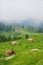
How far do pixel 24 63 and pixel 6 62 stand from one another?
6.76m

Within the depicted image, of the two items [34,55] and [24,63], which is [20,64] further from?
[34,55]

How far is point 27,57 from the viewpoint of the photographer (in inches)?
2345

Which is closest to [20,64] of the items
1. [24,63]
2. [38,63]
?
[24,63]

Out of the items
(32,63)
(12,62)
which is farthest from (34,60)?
(12,62)

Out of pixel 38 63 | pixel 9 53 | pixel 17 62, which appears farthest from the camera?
pixel 9 53

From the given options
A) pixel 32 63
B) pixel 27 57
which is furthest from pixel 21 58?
pixel 32 63

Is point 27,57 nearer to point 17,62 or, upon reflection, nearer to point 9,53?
point 17,62

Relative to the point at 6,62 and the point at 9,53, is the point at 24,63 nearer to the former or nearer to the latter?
the point at 6,62

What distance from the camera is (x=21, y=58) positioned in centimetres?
6003

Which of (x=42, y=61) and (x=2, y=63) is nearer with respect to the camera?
(x=42, y=61)

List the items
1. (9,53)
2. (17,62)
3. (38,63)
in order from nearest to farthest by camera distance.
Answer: (38,63) → (17,62) → (9,53)

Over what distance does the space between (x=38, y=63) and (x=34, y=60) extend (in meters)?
3.33

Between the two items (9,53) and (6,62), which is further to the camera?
(9,53)

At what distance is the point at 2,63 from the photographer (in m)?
58.6
